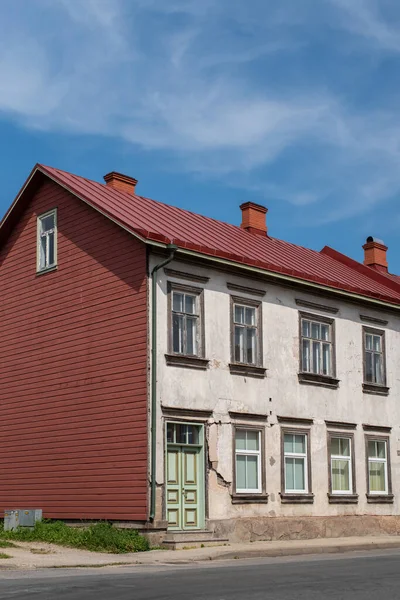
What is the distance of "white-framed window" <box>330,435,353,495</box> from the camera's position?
998 inches

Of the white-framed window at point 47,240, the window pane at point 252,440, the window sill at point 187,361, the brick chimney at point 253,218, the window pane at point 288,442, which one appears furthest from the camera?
the brick chimney at point 253,218

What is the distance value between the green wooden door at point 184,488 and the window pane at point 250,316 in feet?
12.4

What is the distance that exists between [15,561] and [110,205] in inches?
404

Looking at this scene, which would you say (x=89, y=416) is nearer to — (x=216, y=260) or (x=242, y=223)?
(x=216, y=260)

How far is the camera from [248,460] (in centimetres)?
2288

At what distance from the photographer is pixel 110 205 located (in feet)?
76.6

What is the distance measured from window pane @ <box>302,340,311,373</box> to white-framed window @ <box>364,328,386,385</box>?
261cm

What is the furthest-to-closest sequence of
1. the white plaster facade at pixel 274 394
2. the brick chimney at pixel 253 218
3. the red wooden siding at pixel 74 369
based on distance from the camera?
the brick chimney at pixel 253 218 → the white plaster facade at pixel 274 394 → the red wooden siding at pixel 74 369

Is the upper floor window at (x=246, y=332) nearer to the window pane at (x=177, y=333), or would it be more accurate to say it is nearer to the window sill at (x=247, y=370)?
the window sill at (x=247, y=370)

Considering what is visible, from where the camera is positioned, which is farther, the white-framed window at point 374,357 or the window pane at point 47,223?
the white-framed window at point 374,357

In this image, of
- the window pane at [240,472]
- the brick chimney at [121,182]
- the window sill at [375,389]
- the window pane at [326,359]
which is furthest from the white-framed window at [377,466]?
the brick chimney at [121,182]

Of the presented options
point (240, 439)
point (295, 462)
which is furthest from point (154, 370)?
point (295, 462)

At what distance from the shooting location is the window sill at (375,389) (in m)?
26.9

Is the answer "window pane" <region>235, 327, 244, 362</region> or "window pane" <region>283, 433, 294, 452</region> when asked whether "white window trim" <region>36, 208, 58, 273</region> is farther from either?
"window pane" <region>283, 433, 294, 452</region>
